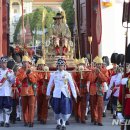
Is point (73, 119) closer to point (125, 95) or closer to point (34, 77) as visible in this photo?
point (34, 77)

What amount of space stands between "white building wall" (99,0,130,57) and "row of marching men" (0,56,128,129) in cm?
687

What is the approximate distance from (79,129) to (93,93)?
4.01ft

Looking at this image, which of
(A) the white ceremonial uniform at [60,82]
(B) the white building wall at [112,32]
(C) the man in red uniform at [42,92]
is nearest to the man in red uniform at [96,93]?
(A) the white ceremonial uniform at [60,82]

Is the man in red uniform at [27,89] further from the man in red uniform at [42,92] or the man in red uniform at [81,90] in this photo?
the man in red uniform at [81,90]

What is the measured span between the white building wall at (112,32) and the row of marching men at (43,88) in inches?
271

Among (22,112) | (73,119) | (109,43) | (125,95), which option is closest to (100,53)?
(109,43)

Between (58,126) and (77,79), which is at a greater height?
(77,79)

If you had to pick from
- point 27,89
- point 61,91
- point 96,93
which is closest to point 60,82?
point 61,91

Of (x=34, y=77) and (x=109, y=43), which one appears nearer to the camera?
(x=34, y=77)

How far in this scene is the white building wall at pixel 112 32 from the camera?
21.9 meters

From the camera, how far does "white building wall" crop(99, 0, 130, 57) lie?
72.0 ft

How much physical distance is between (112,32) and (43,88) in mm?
7702

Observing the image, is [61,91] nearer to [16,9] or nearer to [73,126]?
[73,126]

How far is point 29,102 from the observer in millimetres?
14516
